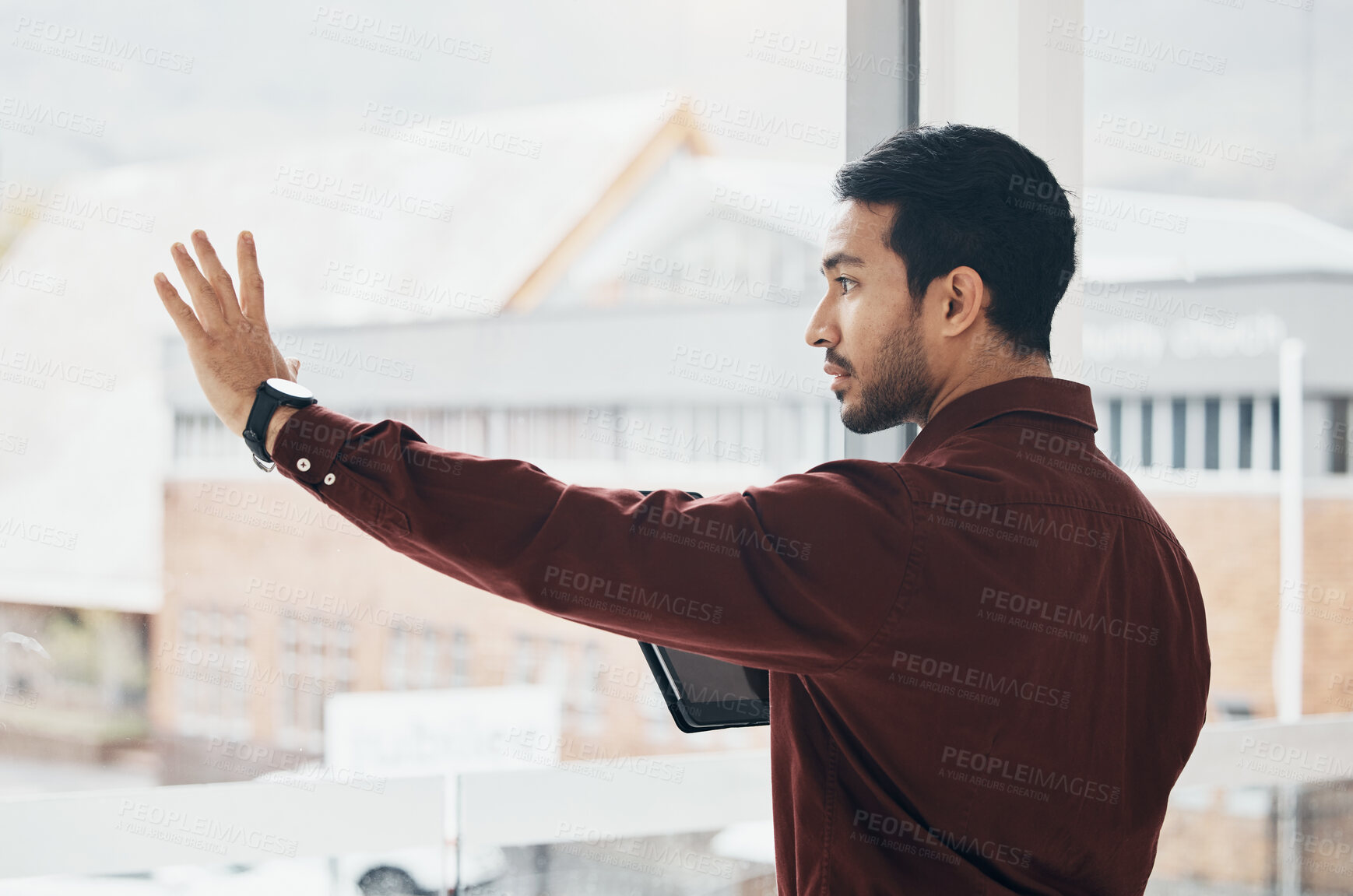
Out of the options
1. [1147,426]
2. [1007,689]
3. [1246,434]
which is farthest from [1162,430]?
[1007,689]

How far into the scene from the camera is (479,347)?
1.73 metres

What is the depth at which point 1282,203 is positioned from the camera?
2.15m

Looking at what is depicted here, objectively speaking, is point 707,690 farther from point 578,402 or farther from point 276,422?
point 578,402

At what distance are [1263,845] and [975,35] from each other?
1.73m

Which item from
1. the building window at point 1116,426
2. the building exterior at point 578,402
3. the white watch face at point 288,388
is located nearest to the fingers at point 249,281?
the white watch face at point 288,388

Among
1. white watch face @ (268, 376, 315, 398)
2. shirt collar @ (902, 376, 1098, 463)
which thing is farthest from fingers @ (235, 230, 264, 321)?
shirt collar @ (902, 376, 1098, 463)

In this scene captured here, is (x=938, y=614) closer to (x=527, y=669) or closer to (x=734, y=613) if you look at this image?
(x=734, y=613)

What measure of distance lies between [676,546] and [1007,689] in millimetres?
345

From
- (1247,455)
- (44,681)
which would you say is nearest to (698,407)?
(44,681)

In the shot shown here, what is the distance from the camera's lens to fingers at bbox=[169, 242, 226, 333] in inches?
41.3

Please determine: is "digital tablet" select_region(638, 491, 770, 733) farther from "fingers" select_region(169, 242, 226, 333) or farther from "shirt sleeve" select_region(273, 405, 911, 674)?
"fingers" select_region(169, 242, 226, 333)

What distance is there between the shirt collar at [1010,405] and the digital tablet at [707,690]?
342 millimetres

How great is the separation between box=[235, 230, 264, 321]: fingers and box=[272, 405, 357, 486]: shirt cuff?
0.19 meters

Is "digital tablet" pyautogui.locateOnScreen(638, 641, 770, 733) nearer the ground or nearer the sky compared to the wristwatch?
nearer the ground
